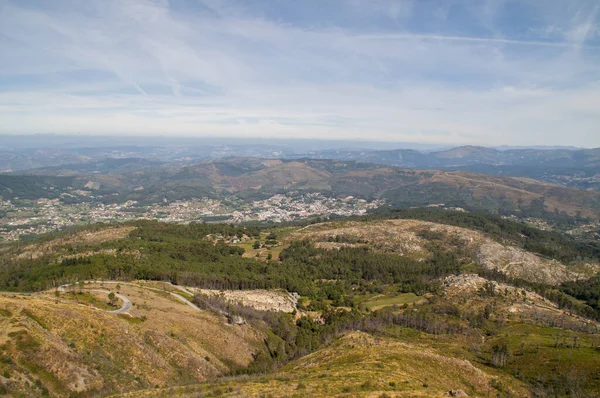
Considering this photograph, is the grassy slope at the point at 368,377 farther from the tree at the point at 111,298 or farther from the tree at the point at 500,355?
the tree at the point at 111,298

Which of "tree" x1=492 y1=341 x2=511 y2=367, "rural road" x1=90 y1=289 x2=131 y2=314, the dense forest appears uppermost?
"rural road" x1=90 y1=289 x2=131 y2=314

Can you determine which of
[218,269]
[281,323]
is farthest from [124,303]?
[218,269]

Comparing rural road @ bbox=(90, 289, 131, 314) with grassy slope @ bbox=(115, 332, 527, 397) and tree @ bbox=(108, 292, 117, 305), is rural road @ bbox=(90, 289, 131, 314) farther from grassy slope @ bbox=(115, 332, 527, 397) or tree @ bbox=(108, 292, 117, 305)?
grassy slope @ bbox=(115, 332, 527, 397)

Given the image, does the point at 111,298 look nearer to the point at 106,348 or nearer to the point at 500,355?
the point at 106,348

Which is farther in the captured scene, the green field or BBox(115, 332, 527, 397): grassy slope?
the green field

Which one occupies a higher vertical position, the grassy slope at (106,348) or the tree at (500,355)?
the grassy slope at (106,348)

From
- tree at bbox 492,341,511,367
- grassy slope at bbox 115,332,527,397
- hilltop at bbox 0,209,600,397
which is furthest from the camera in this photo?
tree at bbox 492,341,511,367

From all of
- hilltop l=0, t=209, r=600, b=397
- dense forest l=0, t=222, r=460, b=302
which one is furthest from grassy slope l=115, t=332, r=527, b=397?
dense forest l=0, t=222, r=460, b=302

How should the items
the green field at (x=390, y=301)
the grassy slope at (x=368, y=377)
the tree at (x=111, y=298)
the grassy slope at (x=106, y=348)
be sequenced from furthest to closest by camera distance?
the green field at (x=390, y=301) < the tree at (x=111, y=298) < the grassy slope at (x=106, y=348) < the grassy slope at (x=368, y=377)

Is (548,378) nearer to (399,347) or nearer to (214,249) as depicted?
(399,347)

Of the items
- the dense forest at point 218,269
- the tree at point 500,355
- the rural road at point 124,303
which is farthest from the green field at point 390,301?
the rural road at point 124,303

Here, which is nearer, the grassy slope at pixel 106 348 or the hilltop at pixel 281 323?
the grassy slope at pixel 106 348
